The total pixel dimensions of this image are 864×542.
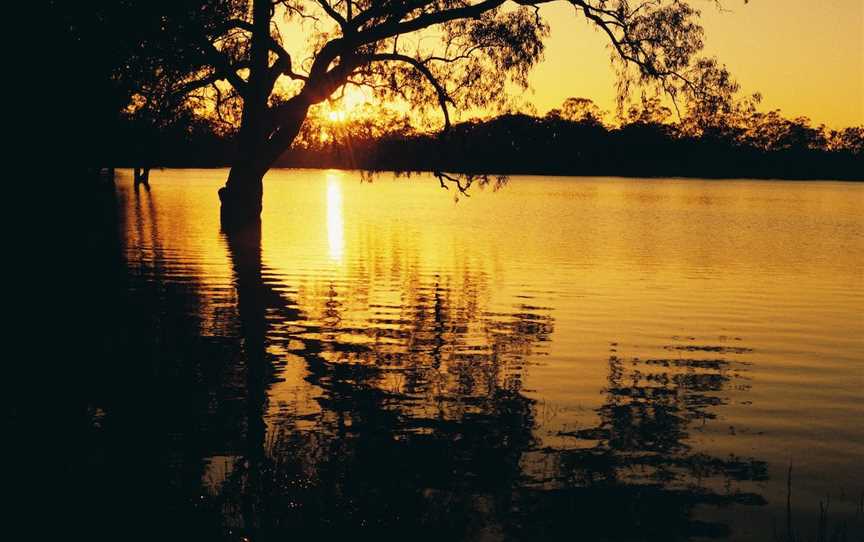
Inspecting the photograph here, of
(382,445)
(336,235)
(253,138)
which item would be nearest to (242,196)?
(253,138)

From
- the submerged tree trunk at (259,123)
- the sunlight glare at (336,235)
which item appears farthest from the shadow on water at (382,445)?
the submerged tree trunk at (259,123)

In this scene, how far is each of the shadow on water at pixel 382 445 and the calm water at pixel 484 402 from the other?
1.2 inches

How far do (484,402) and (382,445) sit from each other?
216 centimetres

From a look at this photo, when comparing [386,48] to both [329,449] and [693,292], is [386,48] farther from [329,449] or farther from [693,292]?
[329,449]

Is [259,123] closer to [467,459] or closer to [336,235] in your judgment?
[336,235]

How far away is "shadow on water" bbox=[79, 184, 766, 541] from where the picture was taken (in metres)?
6.75

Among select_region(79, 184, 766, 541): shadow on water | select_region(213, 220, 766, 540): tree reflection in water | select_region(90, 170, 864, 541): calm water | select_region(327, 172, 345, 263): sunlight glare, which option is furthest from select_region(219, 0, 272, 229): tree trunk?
select_region(213, 220, 766, 540): tree reflection in water

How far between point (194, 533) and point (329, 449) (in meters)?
2.25

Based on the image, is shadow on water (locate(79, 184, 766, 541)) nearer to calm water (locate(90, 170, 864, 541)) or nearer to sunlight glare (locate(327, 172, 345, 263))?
calm water (locate(90, 170, 864, 541))

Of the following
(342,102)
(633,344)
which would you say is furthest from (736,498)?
(342,102)

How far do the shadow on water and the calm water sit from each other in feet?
0.10

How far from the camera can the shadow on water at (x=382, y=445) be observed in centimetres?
675

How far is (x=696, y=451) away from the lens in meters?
8.80

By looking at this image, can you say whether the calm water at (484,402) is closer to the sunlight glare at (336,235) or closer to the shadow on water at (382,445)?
the shadow on water at (382,445)
